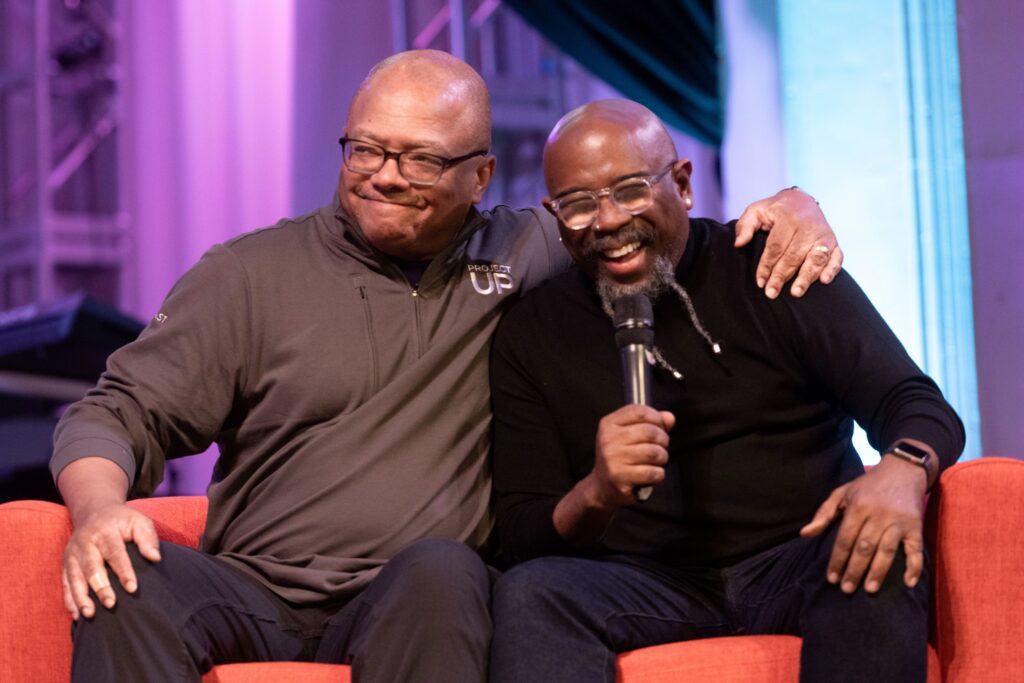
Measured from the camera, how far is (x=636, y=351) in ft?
5.40

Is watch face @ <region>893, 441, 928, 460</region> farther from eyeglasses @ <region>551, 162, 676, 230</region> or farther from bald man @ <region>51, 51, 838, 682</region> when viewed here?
eyeglasses @ <region>551, 162, 676, 230</region>

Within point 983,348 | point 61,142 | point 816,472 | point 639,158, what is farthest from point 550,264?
point 61,142

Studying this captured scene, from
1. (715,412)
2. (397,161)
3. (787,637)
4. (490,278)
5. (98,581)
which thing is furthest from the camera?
(490,278)

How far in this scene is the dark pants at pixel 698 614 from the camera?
158 centimetres

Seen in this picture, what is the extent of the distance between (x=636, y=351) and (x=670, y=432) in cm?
40

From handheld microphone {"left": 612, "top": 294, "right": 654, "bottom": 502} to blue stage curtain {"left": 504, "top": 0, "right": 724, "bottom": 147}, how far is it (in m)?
2.94

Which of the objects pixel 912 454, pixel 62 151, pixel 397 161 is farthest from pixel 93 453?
pixel 62 151

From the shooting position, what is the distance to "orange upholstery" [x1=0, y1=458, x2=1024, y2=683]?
173cm

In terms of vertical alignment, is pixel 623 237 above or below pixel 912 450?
above

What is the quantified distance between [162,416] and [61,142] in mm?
5803

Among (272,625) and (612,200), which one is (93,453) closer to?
(272,625)

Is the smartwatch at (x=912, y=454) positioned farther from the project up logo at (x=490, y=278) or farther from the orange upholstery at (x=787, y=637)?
the project up logo at (x=490, y=278)

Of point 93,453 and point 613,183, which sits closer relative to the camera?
point 93,453

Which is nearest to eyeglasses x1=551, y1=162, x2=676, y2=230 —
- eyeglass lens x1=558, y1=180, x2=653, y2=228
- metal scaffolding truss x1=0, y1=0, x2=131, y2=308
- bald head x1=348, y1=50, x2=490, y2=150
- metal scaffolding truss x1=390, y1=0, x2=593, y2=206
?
eyeglass lens x1=558, y1=180, x2=653, y2=228
